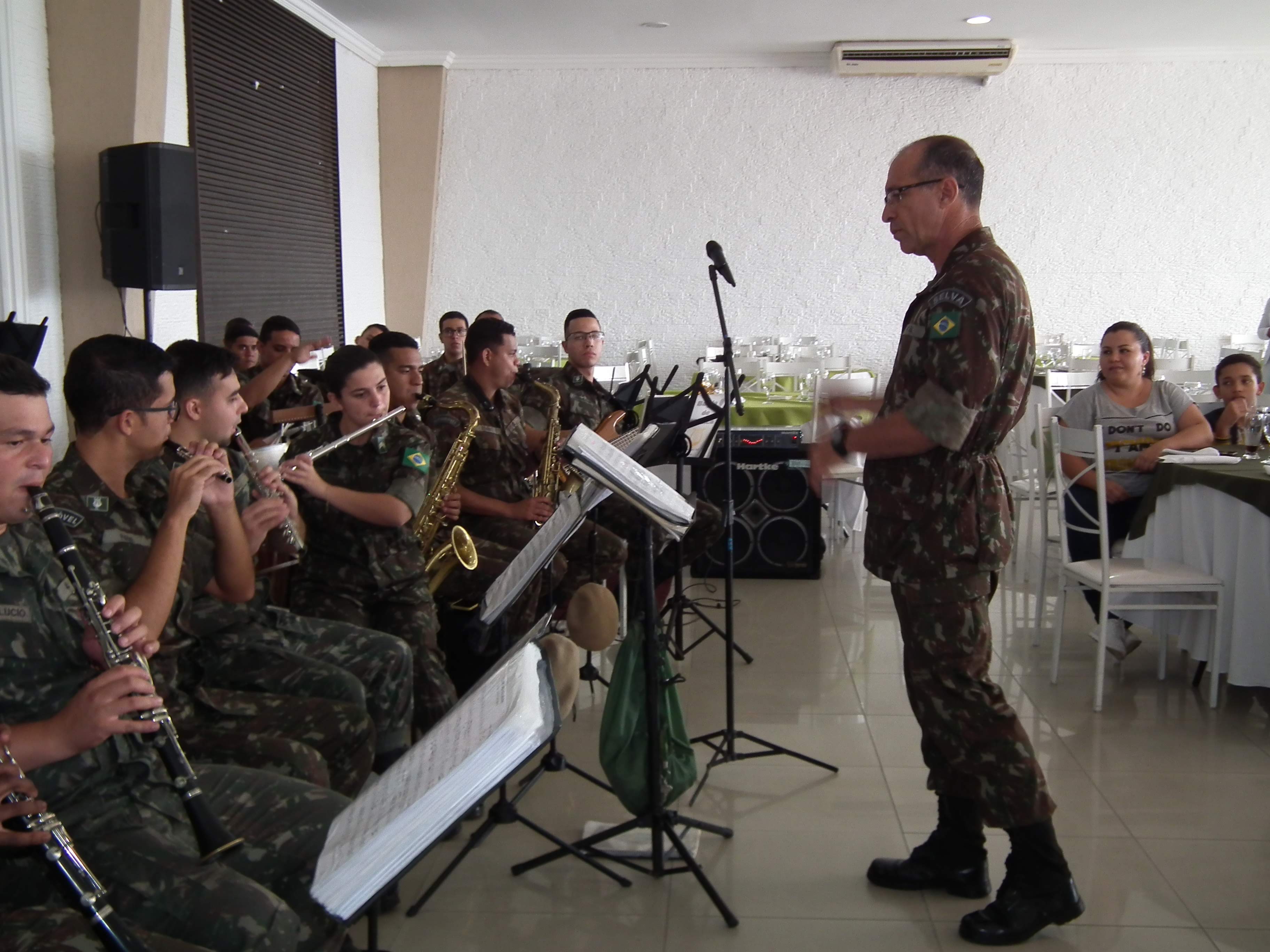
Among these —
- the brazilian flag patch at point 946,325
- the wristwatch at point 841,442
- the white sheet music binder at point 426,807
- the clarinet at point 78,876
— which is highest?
the brazilian flag patch at point 946,325

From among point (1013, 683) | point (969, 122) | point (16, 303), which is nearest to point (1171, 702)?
point (1013, 683)

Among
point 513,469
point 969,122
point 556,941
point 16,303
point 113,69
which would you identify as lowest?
point 556,941

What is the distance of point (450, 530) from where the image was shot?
11.4 ft

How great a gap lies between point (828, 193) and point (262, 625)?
7.90 metres

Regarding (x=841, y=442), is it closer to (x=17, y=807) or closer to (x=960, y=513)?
(x=960, y=513)

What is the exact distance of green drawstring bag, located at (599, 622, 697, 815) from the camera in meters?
2.53

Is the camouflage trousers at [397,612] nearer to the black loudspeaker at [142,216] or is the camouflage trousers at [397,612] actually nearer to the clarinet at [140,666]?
the clarinet at [140,666]

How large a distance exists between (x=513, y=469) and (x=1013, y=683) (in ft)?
6.32

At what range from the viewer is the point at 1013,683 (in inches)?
153

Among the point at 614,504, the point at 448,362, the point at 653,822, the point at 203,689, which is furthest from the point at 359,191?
the point at 653,822

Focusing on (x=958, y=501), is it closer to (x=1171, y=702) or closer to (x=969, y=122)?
(x=1171, y=702)

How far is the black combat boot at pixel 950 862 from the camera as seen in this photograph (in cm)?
241

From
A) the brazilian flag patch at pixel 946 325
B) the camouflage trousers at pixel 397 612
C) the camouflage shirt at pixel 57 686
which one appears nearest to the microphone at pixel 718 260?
the brazilian flag patch at pixel 946 325

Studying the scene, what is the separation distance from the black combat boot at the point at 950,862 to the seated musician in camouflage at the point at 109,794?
4.33ft
